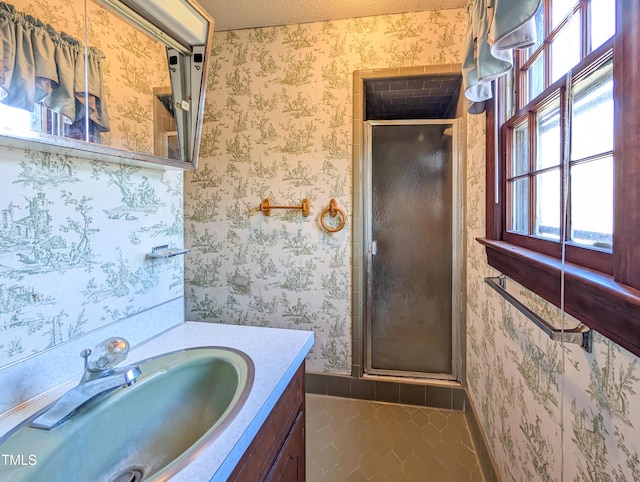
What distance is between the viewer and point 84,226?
86cm

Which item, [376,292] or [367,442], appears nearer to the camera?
[367,442]

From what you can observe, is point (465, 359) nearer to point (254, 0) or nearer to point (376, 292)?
point (376, 292)

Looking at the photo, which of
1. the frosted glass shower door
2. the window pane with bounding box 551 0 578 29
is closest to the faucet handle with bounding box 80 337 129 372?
the window pane with bounding box 551 0 578 29

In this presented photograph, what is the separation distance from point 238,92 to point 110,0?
4.86 ft

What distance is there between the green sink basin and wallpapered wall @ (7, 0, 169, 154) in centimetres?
68

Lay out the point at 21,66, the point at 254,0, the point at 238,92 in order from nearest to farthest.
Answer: the point at 21,66 < the point at 254,0 < the point at 238,92

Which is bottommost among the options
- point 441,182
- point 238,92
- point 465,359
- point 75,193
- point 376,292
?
point 465,359

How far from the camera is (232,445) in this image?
23.1 inches

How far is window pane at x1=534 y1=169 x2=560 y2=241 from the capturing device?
1045 mm

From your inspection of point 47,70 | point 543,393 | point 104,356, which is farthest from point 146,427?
point 543,393

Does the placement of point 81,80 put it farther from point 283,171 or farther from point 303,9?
point 303,9

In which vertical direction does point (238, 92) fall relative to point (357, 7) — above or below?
below

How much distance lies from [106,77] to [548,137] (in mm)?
1436

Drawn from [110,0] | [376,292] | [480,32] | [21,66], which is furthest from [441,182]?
[21,66]
